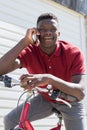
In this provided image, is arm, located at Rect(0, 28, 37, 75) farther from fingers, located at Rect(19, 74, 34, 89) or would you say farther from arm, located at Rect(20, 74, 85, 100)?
fingers, located at Rect(19, 74, 34, 89)

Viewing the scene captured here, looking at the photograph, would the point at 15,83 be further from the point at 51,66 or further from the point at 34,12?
the point at 34,12

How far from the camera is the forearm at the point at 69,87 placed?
2.47 meters

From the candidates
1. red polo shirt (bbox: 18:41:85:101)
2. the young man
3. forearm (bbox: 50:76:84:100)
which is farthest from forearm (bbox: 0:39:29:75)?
forearm (bbox: 50:76:84:100)

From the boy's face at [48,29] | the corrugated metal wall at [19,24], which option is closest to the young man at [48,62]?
the boy's face at [48,29]

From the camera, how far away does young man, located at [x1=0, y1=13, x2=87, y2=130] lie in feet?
9.25

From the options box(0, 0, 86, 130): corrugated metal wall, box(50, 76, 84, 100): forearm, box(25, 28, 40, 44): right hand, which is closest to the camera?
box(50, 76, 84, 100): forearm

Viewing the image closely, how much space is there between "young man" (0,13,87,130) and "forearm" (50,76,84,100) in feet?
0.24

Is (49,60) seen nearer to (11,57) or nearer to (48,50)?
(48,50)

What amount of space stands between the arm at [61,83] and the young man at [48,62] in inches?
0.4

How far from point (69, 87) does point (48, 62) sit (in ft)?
1.69

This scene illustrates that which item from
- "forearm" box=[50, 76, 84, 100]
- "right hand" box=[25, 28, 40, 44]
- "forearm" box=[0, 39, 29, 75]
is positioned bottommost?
"forearm" box=[50, 76, 84, 100]

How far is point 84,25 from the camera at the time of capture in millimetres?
7473

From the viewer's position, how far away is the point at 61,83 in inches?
98.3

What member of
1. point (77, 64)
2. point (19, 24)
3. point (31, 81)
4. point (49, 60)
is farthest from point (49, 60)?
point (19, 24)
